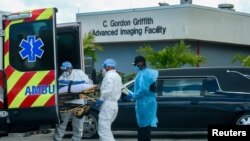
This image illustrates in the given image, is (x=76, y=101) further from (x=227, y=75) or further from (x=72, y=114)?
(x=227, y=75)

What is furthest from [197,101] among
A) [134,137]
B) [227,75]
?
[134,137]

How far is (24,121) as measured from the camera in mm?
11656

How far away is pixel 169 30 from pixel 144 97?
23.7m

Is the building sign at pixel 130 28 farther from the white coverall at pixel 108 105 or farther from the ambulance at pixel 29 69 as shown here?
the ambulance at pixel 29 69

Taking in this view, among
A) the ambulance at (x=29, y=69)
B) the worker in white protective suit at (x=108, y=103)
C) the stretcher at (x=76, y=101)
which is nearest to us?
the ambulance at (x=29, y=69)

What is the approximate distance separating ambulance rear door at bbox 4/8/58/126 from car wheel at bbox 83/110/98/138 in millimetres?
4377

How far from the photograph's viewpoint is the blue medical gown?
1147 centimetres

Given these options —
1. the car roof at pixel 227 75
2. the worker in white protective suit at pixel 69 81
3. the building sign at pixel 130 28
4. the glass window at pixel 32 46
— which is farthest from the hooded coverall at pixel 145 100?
the building sign at pixel 130 28

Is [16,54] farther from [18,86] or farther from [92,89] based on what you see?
[92,89]

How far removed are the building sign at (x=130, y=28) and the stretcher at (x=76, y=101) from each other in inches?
893

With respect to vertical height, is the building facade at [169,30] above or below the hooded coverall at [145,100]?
above

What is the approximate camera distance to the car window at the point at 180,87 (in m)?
→ 15.8

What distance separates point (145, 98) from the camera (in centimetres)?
1157

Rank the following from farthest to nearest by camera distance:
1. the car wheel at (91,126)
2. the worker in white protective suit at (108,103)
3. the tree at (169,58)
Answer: the tree at (169,58) → the car wheel at (91,126) → the worker in white protective suit at (108,103)
